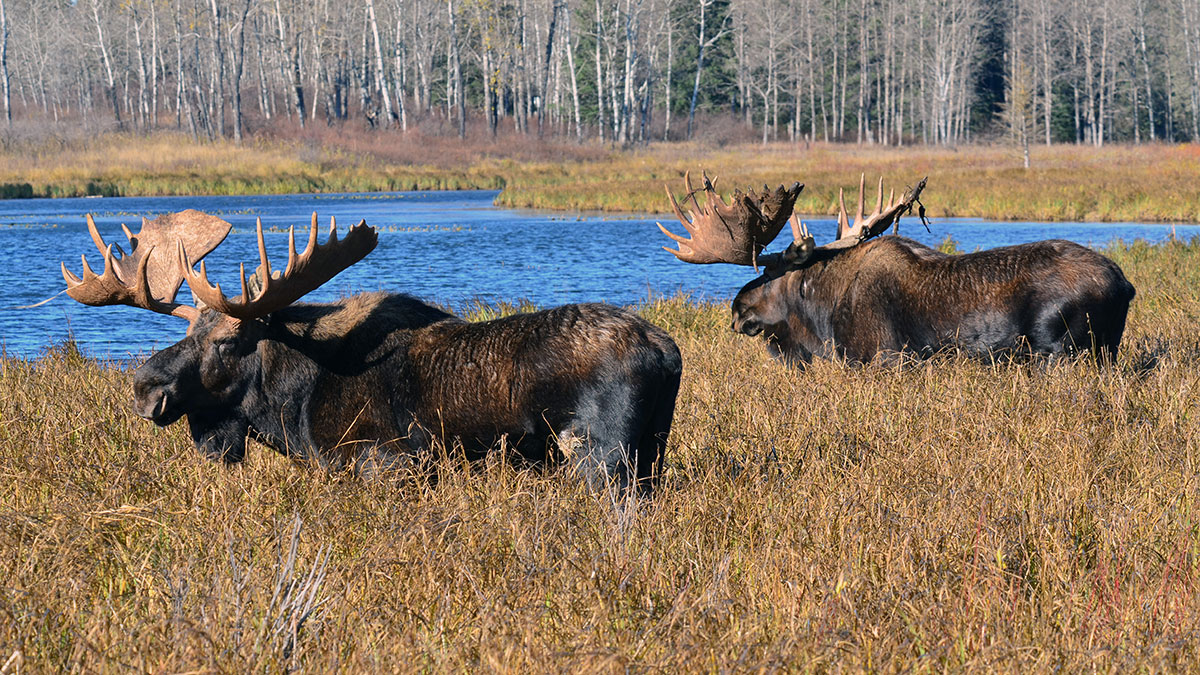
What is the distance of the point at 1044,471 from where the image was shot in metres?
5.06

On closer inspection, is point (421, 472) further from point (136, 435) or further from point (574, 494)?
point (136, 435)

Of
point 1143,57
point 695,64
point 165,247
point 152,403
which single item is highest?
point 695,64

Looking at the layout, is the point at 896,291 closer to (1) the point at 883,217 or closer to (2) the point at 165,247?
(1) the point at 883,217

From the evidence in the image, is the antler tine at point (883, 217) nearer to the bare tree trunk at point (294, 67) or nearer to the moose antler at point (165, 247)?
the moose antler at point (165, 247)

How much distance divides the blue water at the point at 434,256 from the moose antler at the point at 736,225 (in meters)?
3.85

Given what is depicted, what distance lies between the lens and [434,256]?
23328 millimetres

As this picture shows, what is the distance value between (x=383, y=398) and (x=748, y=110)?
76.3 metres

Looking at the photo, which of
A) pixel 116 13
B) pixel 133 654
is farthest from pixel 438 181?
pixel 116 13

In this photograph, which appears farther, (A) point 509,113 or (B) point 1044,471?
(A) point 509,113

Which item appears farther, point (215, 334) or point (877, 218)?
point (877, 218)

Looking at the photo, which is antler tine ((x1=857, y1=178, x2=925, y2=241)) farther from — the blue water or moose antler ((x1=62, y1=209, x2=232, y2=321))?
the blue water

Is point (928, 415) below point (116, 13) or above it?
below

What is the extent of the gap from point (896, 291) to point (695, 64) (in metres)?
76.1

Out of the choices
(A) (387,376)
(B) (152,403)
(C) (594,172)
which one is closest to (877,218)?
(A) (387,376)
